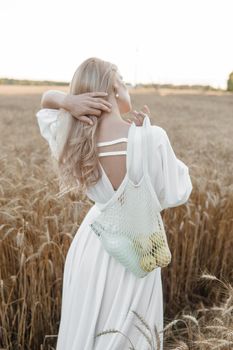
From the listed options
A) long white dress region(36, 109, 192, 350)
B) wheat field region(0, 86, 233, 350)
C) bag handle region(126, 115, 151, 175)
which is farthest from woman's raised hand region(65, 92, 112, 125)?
wheat field region(0, 86, 233, 350)

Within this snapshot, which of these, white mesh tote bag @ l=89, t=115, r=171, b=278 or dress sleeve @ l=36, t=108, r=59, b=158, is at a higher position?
dress sleeve @ l=36, t=108, r=59, b=158

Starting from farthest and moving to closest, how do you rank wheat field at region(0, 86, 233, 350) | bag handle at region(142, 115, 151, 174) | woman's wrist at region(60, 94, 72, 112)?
wheat field at region(0, 86, 233, 350) < woman's wrist at region(60, 94, 72, 112) < bag handle at region(142, 115, 151, 174)

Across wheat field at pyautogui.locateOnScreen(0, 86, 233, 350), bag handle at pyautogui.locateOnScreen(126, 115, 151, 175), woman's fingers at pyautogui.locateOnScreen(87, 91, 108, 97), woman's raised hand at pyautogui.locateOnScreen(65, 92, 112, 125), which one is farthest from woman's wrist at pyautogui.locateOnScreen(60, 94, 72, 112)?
wheat field at pyautogui.locateOnScreen(0, 86, 233, 350)

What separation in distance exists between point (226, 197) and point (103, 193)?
6.29 ft

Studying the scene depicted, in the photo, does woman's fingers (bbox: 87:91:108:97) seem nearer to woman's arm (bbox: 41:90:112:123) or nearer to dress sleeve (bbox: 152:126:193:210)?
woman's arm (bbox: 41:90:112:123)

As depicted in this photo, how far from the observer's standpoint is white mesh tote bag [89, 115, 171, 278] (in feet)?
5.62

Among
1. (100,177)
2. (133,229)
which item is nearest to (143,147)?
(100,177)

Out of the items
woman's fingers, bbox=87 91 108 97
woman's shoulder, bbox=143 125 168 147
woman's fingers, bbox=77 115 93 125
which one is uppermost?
woman's fingers, bbox=87 91 108 97

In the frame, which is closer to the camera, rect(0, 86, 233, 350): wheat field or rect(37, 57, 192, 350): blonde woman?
rect(37, 57, 192, 350): blonde woman

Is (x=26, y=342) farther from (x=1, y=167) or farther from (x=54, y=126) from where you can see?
(x=1, y=167)

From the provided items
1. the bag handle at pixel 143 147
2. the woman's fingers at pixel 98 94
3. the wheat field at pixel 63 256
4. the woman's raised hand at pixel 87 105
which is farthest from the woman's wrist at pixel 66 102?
the wheat field at pixel 63 256

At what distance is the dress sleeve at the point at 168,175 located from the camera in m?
1.65

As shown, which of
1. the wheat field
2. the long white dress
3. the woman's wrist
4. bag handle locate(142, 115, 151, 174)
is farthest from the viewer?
the wheat field

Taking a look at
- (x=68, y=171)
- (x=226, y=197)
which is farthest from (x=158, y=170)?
(x=226, y=197)
